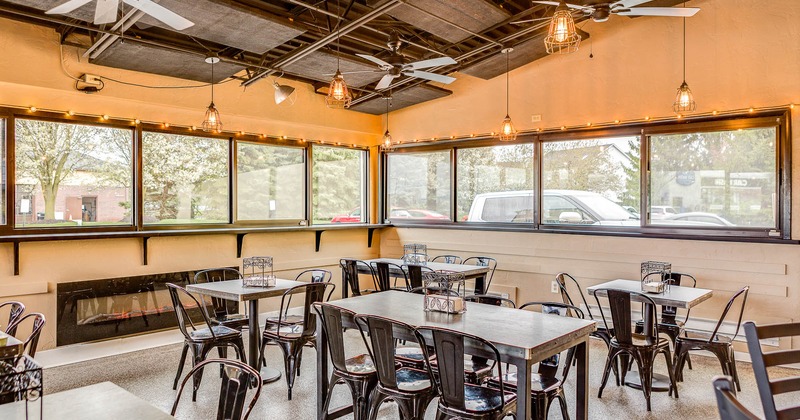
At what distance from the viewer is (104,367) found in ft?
15.4

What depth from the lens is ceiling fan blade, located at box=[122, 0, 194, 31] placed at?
125 inches

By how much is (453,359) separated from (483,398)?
14.8 inches

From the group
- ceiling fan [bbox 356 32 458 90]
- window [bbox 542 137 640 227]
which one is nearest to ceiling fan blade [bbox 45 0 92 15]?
ceiling fan [bbox 356 32 458 90]

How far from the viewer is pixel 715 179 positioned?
5.24 metres

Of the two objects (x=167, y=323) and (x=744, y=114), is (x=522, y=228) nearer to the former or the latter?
(x=744, y=114)

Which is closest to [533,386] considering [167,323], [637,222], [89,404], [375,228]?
[89,404]

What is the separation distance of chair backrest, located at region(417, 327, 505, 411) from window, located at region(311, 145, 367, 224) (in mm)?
5094

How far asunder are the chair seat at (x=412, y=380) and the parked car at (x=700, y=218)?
3854 millimetres

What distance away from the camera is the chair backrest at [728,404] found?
1.10 meters

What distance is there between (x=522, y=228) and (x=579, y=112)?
1.65 meters

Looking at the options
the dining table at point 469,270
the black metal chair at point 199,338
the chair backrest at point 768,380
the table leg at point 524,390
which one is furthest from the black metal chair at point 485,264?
the chair backrest at point 768,380

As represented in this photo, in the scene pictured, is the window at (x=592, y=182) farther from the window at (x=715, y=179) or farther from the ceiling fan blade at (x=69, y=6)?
the ceiling fan blade at (x=69, y=6)

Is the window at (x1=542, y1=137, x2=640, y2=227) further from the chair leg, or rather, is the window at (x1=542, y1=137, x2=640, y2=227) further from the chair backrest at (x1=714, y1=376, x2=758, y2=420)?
the chair backrest at (x1=714, y1=376, x2=758, y2=420)

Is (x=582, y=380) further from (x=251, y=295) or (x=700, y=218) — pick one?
(x=700, y=218)
